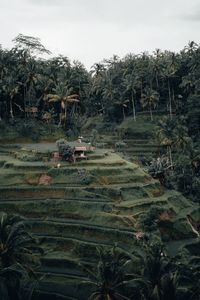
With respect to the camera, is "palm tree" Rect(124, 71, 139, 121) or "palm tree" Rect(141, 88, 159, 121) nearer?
"palm tree" Rect(141, 88, 159, 121)

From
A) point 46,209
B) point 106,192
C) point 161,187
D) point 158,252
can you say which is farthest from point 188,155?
point 158,252

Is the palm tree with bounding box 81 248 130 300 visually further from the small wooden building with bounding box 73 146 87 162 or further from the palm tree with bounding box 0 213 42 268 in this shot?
the small wooden building with bounding box 73 146 87 162

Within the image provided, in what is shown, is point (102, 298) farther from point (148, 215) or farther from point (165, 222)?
point (165, 222)

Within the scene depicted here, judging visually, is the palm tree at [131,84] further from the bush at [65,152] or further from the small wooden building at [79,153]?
the bush at [65,152]

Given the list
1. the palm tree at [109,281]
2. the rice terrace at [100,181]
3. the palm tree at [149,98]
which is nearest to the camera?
the palm tree at [109,281]

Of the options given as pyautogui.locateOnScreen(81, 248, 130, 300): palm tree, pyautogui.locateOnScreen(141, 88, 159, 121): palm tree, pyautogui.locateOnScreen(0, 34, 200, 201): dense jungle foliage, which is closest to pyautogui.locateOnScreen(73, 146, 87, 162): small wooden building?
pyautogui.locateOnScreen(0, 34, 200, 201): dense jungle foliage

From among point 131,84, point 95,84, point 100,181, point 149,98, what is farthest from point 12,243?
point 95,84

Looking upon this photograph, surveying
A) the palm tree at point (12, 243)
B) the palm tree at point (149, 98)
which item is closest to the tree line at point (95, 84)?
the palm tree at point (149, 98)
